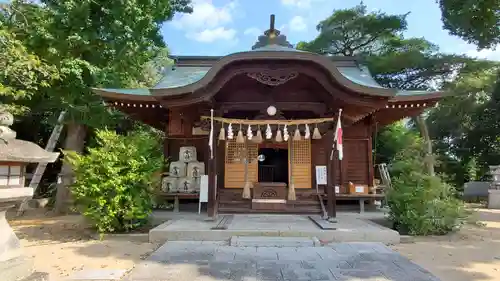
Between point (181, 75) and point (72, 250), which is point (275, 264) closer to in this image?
point (72, 250)

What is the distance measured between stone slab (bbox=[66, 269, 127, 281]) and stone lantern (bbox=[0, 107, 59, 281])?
0.69 meters

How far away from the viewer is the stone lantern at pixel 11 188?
3.46 metres

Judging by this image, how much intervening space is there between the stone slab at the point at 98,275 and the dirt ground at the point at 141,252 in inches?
7.8

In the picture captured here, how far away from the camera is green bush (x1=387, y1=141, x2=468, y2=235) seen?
7.00m

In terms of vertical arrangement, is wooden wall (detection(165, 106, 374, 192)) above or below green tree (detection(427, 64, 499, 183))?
below

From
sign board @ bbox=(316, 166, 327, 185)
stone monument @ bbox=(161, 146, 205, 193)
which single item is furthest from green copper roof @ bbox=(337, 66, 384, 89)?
stone monument @ bbox=(161, 146, 205, 193)

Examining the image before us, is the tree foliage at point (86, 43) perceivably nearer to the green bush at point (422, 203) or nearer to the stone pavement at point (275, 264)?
the stone pavement at point (275, 264)

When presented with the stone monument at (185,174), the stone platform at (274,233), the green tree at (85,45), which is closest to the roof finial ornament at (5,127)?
the stone platform at (274,233)

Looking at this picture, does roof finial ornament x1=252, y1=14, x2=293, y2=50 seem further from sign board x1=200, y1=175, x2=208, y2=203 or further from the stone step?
the stone step

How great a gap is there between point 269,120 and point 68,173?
8.16 meters

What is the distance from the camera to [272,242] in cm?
618

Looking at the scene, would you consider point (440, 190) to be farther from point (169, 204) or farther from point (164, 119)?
point (164, 119)

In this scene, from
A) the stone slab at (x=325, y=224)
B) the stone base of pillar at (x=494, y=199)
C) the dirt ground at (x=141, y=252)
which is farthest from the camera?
the stone base of pillar at (x=494, y=199)

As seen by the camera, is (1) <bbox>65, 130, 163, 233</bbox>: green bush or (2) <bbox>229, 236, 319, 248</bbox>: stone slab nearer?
(2) <bbox>229, 236, 319, 248</bbox>: stone slab
